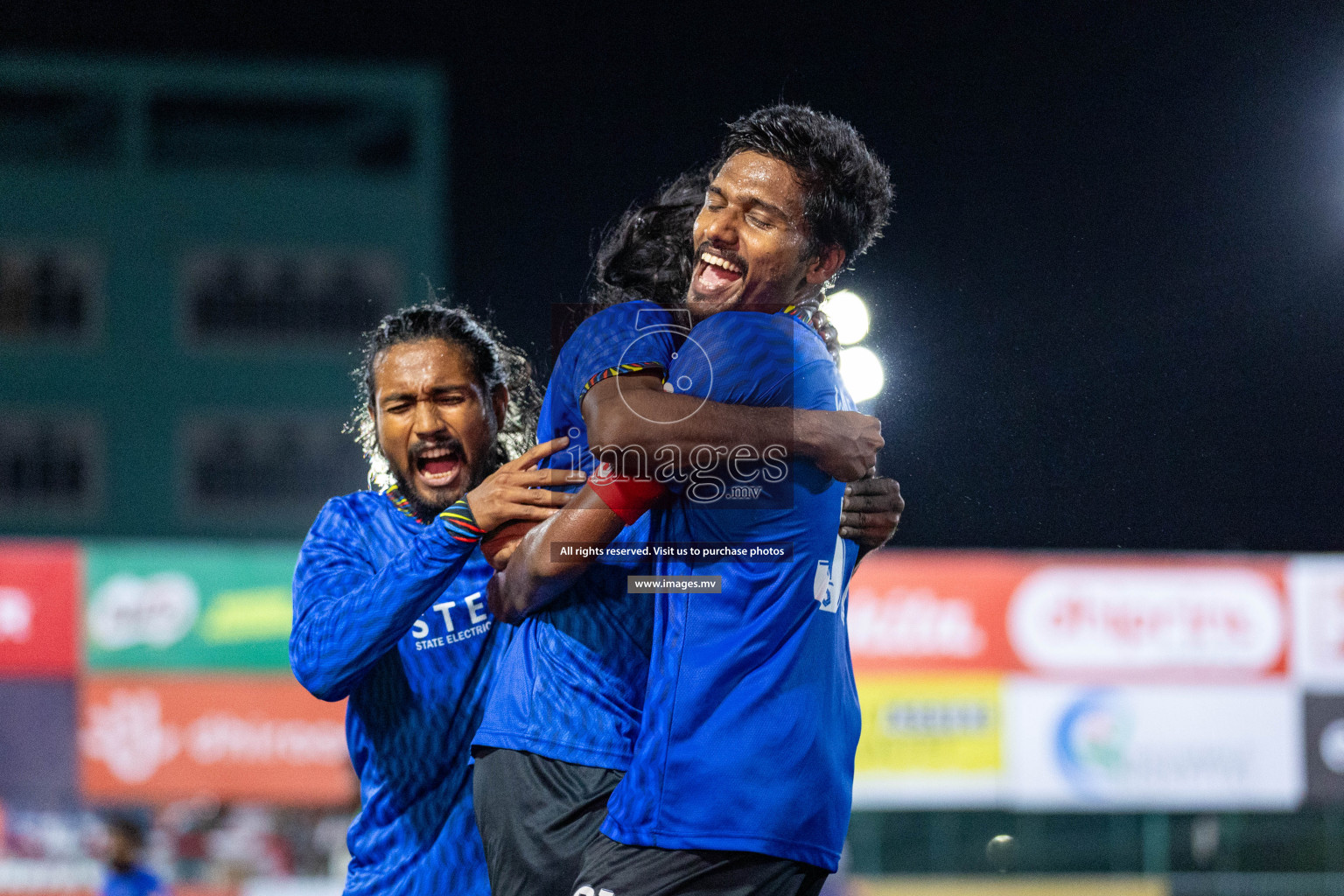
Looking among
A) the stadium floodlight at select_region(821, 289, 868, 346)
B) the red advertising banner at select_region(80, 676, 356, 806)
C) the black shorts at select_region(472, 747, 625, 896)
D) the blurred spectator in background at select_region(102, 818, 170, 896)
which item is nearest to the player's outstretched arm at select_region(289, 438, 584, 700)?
the black shorts at select_region(472, 747, 625, 896)

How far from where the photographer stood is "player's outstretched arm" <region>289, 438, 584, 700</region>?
93.4 inches

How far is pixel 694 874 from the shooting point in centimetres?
196

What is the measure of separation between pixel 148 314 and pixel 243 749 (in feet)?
41.3

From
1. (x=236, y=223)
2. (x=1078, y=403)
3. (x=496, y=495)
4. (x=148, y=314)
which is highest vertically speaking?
(x=236, y=223)

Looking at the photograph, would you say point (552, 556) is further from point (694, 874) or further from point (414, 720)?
point (414, 720)

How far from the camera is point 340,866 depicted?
33.1 feet

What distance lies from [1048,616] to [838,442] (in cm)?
1051

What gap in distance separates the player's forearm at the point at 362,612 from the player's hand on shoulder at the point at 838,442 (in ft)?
2.18

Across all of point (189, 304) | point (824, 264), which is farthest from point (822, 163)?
point (189, 304)

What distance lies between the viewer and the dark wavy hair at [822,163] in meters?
2.31

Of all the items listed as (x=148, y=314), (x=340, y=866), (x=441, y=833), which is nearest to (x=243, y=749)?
(x=340, y=866)

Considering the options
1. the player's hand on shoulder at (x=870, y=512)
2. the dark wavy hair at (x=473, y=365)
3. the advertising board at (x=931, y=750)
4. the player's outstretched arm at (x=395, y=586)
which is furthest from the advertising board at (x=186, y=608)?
the player's hand on shoulder at (x=870, y=512)

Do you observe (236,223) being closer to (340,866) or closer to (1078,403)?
(340,866)

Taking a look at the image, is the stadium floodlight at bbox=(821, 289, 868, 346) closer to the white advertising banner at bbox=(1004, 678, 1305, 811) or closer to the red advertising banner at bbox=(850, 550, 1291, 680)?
the red advertising banner at bbox=(850, 550, 1291, 680)
